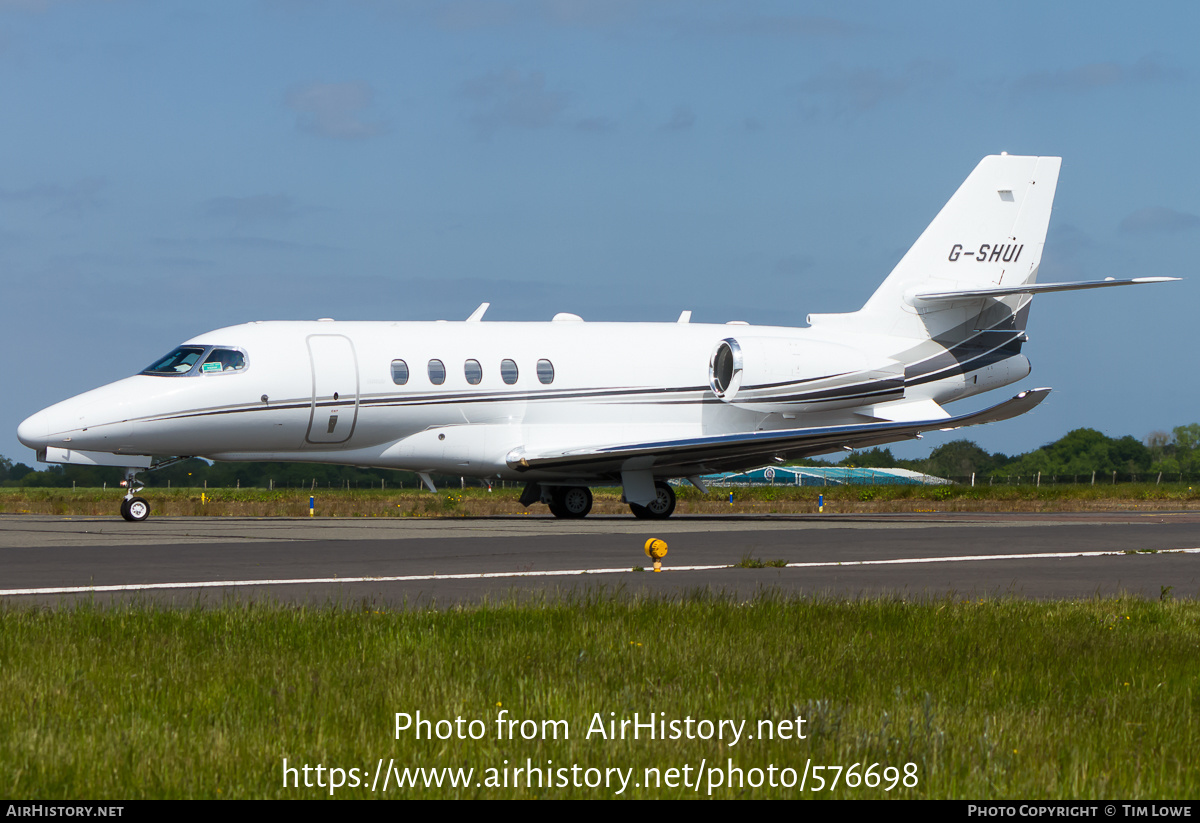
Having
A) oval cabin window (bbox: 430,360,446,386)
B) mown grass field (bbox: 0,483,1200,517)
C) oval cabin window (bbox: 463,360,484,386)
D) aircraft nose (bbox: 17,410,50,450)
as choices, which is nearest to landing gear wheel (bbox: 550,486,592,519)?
oval cabin window (bbox: 463,360,484,386)

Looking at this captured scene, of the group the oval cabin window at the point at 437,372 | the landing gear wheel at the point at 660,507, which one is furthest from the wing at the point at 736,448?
the oval cabin window at the point at 437,372

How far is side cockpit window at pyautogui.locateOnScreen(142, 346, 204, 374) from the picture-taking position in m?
Answer: 24.5

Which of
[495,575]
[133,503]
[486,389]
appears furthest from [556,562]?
[133,503]

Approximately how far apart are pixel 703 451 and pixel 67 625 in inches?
736

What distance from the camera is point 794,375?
94.1 feet

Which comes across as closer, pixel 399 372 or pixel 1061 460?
pixel 399 372

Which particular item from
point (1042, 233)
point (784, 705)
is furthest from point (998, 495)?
point (784, 705)

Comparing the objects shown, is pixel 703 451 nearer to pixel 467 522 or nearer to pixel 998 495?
pixel 467 522

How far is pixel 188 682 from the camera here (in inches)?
263

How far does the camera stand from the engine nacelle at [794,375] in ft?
92.7

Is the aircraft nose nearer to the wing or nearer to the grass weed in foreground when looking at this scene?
the wing

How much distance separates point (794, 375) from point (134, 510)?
45.5 ft

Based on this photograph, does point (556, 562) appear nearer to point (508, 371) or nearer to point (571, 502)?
point (508, 371)

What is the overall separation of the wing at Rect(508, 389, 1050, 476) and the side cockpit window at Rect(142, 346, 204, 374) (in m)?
6.44
